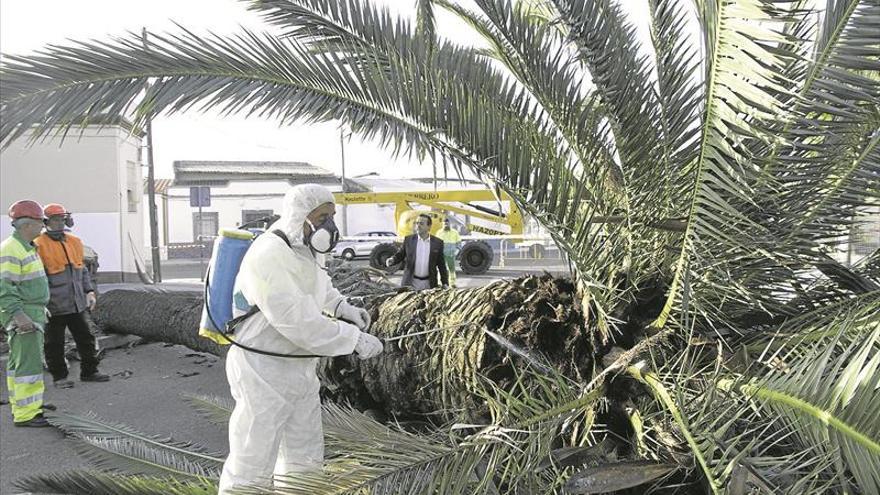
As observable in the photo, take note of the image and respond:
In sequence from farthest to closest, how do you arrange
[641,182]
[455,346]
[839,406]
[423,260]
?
[423,260], [455,346], [641,182], [839,406]

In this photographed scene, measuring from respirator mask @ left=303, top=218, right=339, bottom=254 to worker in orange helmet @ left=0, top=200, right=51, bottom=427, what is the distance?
3668 millimetres

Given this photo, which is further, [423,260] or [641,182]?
[423,260]

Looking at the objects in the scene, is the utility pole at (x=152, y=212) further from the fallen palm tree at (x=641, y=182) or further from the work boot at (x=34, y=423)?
the fallen palm tree at (x=641, y=182)

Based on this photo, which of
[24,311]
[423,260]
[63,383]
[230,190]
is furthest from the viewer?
[230,190]

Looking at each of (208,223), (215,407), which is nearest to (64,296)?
(215,407)

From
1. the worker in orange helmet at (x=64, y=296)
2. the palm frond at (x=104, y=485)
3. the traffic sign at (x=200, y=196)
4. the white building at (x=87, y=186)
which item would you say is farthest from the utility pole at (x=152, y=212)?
the palm frond at (x=104, y=485)

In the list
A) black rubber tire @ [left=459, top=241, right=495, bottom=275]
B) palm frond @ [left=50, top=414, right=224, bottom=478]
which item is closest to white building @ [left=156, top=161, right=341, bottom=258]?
black rubber tire @ [left=459, top=241, right=495, bottom=275]

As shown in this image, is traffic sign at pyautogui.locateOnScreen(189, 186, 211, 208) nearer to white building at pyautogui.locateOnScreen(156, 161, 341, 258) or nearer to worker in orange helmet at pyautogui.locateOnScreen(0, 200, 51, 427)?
worker in orange helmet at pyautogui.locateOnScreen(0, 200, 51, 427)

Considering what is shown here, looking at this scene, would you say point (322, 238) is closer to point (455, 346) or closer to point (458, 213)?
point (455, 346)

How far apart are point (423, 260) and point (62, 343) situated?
370cm

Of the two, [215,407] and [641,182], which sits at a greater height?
[641,182]

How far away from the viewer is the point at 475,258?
19781 millimetres

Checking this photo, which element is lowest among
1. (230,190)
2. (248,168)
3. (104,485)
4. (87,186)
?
(104,485)

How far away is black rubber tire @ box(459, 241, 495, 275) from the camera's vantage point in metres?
19.7
